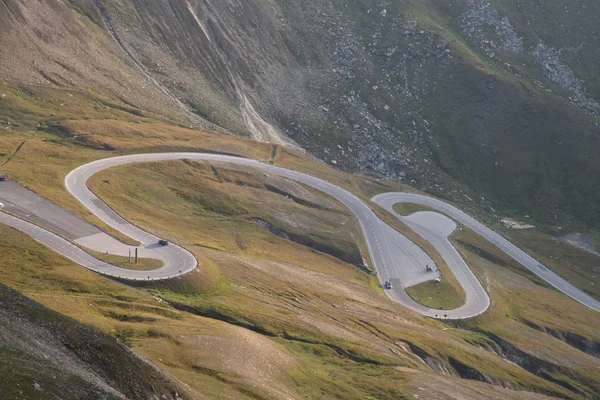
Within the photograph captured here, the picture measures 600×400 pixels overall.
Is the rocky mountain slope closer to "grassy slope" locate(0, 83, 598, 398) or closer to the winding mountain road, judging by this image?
"grassy slope" locate(0, 83, 598, 398)

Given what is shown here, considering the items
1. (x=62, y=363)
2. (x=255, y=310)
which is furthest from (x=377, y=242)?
(x=62, y=363)

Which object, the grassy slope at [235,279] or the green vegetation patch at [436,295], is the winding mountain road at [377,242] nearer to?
the green vegetation patch at [436,295]

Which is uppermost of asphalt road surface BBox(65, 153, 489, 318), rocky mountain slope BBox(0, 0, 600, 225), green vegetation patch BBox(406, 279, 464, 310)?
rocky mountain slope BBox(0, 0, 600, 225)

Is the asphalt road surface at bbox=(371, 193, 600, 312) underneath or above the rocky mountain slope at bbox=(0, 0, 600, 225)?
underneath

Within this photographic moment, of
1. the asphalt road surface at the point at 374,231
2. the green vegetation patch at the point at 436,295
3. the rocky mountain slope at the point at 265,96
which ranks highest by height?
the rocky mountain slope at the point at 265,96

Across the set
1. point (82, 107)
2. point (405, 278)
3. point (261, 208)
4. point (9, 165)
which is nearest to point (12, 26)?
point (82, 107)

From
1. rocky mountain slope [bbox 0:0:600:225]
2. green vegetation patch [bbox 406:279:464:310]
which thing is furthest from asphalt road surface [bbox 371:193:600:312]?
green vegetation patch [bbox 406:279:464:310]

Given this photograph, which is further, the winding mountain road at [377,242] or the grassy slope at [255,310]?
the winding mountain road at [377,242]

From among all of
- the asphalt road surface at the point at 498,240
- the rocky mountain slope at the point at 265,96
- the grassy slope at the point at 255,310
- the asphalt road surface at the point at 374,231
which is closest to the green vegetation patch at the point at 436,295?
the asphalt road surface at the point at 374,231
